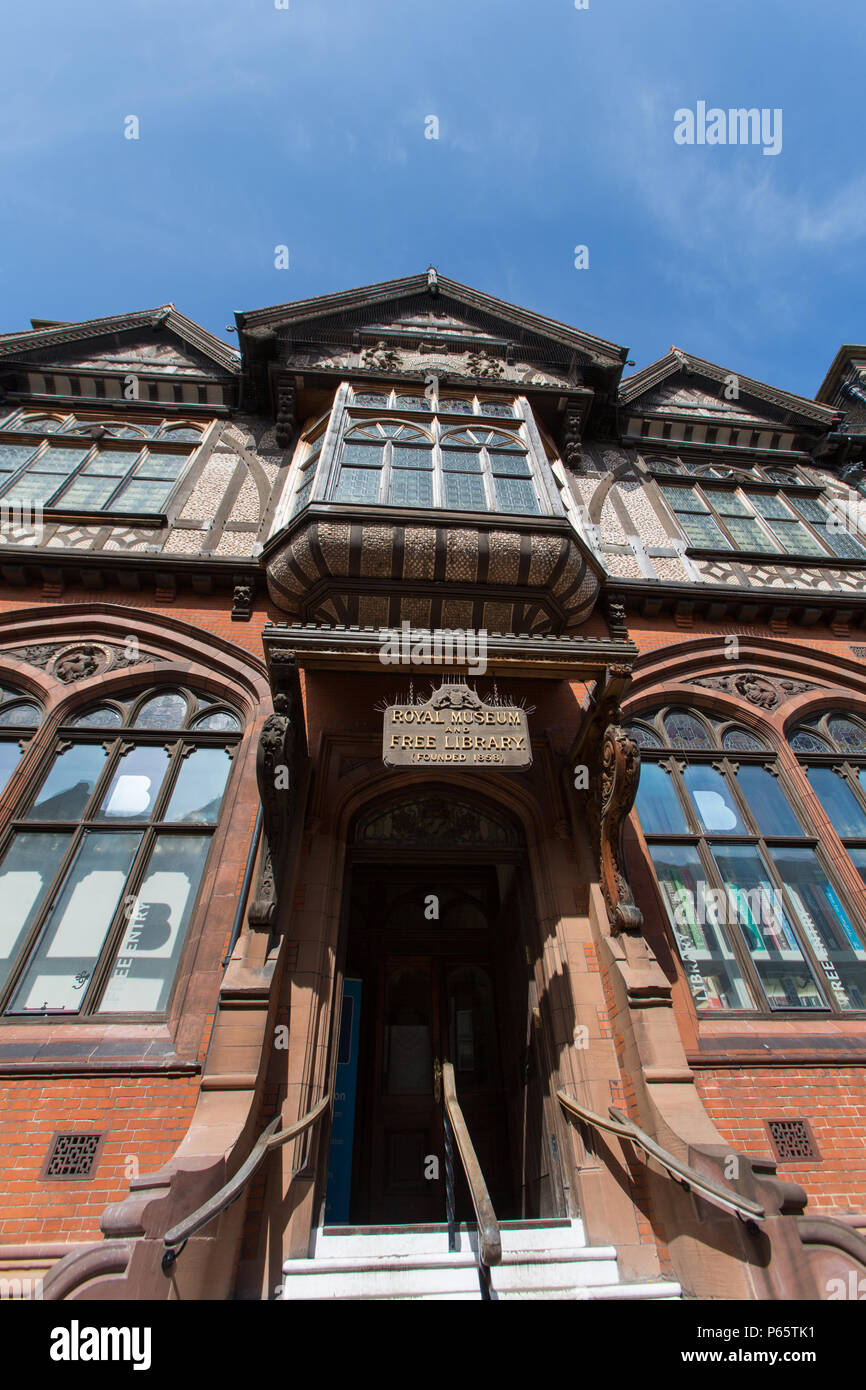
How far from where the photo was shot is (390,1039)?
27.3 feet

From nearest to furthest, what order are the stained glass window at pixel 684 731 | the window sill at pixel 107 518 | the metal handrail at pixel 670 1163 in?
the metal handrail at pixel 670 1163 < the stained glass window at pixel 684 731 < the window sill at pixel 107 518

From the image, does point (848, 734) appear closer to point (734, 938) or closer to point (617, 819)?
point (734, 938)

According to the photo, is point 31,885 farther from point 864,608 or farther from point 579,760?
point 864,608

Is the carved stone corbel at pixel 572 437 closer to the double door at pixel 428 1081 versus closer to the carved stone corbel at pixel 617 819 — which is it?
the carved stone corbel at pixel 617 819

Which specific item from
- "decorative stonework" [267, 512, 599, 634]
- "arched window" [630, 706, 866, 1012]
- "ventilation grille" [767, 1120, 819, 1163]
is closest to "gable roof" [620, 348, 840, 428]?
"decorative stonework" [267, 512, 599, 634]

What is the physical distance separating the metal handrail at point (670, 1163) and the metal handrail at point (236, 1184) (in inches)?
84.0

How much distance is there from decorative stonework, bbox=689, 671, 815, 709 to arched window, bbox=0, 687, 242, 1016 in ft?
21.6

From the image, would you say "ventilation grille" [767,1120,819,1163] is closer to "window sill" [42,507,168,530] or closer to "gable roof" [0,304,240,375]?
"window sill" [42,507,168,530]

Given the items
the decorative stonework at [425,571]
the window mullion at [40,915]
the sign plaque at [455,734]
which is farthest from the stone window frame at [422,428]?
the window mullion at [40,915]

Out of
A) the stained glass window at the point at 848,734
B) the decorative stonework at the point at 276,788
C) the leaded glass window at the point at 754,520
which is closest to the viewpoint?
the decorative stonework at the point at 276,788

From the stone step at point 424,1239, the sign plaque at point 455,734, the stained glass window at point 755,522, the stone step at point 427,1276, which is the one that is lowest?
the stone step at point 427,1276

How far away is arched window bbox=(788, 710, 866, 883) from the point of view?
8250 mm

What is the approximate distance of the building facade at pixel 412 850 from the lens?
500 centimetres

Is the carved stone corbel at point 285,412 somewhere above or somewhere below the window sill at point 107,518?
above
